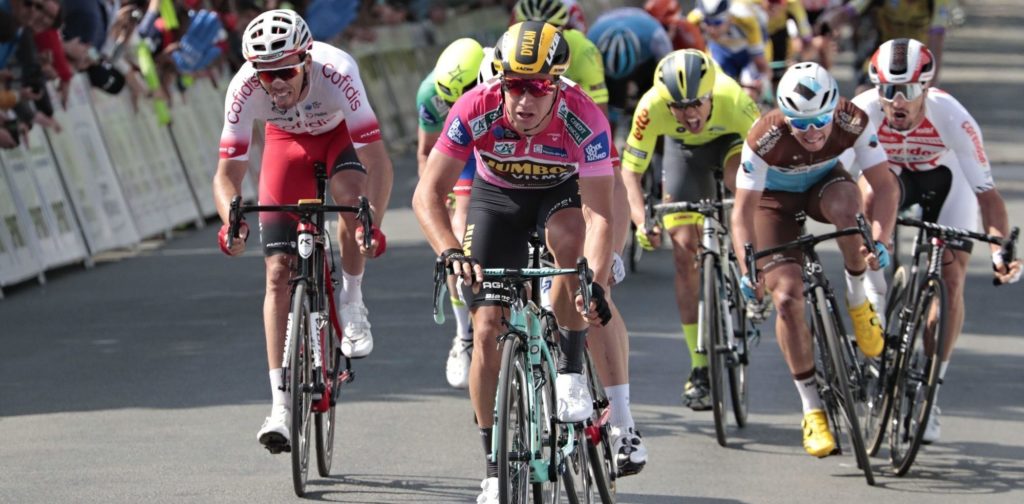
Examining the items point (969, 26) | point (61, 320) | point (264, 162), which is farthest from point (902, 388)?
point (969, 26)

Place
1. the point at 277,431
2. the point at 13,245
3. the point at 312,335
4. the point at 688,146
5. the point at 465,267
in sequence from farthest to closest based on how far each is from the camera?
1. the point at 13,245
2. the point at 688,146
3. the point at 312,335
4. the point at 277,431
5. the point at 465,267

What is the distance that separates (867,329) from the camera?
34.3ft

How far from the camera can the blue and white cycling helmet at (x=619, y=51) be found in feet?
54.4

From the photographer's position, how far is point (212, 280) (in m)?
15.6

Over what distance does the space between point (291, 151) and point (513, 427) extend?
8.60 ft

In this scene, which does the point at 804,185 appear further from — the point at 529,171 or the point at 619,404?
the point at 529,171

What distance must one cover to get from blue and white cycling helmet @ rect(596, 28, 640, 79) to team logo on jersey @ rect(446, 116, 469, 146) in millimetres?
8685

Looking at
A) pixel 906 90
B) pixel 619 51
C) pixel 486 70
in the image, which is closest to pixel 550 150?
pixel 486 70

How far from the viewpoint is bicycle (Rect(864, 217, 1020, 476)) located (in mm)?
9531

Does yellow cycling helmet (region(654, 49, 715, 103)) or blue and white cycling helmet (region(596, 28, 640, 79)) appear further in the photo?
blue and white cycling helmet (region(596, 28, 640, 79))

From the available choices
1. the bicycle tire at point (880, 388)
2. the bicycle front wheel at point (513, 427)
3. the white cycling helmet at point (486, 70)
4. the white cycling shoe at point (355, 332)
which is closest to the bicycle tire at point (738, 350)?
the bicycle tire at point (880, 388)

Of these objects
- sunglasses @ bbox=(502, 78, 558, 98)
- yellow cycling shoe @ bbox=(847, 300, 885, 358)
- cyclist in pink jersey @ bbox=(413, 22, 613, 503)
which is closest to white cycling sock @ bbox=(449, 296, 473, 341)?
yellow cycling shoe @ bbox=(847, 300, 885, 358)

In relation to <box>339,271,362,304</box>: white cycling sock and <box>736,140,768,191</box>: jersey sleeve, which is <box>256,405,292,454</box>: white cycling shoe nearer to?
<box>339,271,362,304</box>: white cycling sock

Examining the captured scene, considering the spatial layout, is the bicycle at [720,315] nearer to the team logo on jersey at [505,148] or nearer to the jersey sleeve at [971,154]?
the jersey sleeve at [971,154]
